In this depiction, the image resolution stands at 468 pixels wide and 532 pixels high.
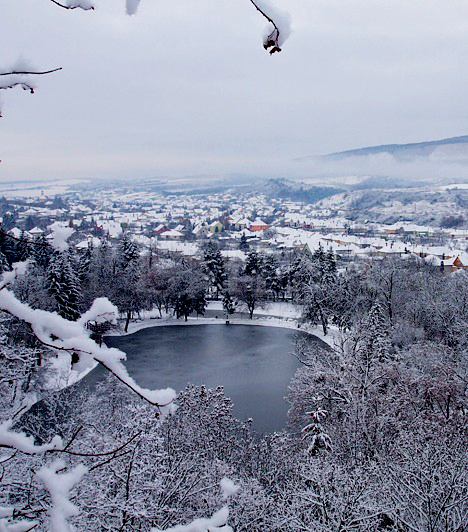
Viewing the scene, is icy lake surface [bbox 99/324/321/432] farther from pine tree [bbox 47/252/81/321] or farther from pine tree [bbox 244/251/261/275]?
pine tree [bbox 244/251/261/275]

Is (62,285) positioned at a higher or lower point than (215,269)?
higher

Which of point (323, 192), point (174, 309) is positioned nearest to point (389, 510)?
point (174, 309)

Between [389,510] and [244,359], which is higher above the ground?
[389,510]

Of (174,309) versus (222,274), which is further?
(222,274)

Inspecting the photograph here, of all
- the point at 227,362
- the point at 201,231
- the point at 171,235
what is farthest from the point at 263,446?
the point at 201,231

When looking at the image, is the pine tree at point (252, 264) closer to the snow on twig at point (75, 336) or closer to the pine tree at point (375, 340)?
the pine tree at point (375, 340)

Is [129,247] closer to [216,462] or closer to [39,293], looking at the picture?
[39,293]

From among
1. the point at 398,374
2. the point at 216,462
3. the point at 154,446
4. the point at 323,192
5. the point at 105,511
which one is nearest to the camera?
the point at 105,511

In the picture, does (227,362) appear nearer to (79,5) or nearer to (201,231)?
(79,5)
